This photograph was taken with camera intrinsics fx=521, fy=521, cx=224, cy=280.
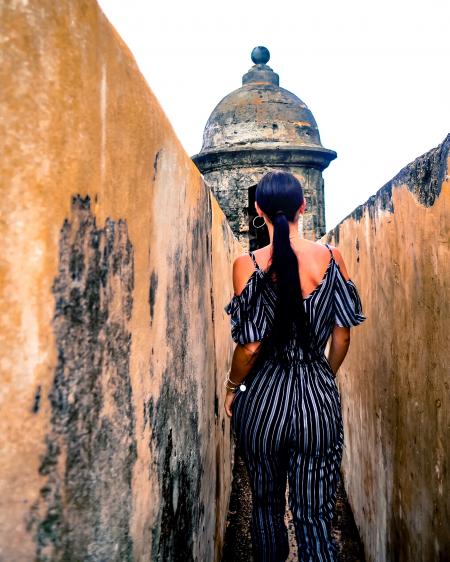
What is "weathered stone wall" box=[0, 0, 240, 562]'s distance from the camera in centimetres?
71

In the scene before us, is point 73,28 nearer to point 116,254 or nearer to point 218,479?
point 116,254

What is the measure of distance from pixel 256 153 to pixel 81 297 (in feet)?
29.8

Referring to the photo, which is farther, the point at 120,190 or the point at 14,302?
the point at 120,190

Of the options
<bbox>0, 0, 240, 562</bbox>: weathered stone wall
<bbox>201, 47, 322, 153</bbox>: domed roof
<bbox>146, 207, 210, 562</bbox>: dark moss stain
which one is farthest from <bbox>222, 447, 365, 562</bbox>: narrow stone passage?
<bbox>201, 47, 322, 153</bbox>: domed roof

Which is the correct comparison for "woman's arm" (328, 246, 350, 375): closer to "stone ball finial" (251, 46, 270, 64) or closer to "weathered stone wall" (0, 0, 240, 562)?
"weathered stone wall" (0, 0, 240, 562)

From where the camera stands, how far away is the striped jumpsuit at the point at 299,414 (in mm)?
1698

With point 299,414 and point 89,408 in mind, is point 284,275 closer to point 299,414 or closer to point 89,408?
point 299,414

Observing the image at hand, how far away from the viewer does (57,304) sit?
77 centimetres

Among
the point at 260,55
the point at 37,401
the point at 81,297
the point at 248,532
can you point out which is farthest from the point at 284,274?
the point at 260,55

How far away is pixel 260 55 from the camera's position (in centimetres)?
1079

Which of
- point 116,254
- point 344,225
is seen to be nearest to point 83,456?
point 116,254

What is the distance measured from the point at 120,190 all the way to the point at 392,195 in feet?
4.50

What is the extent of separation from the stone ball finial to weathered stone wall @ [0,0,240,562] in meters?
10.3

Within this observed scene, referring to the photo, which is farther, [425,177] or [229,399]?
[229,399]
